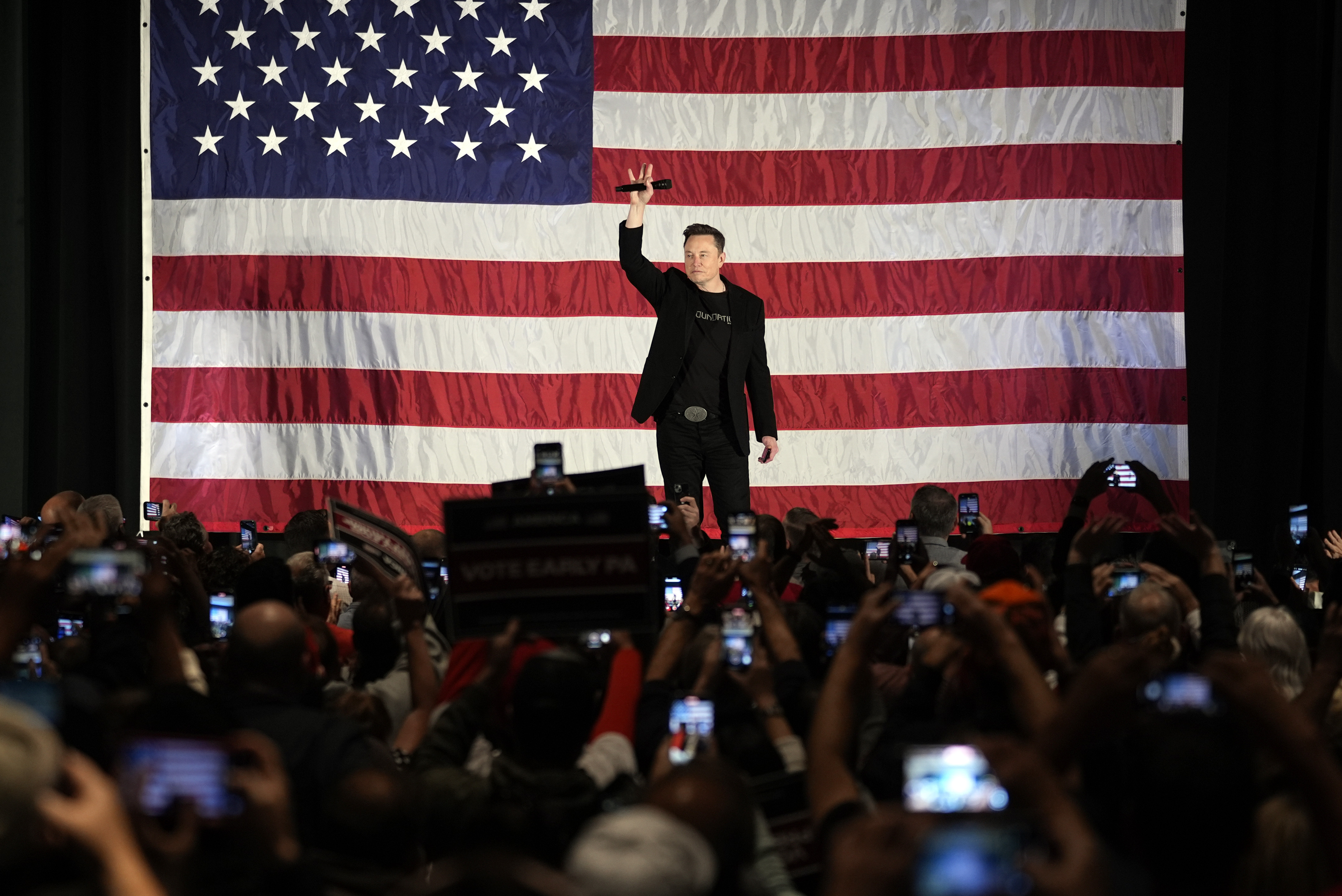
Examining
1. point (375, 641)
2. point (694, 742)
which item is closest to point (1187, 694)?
point (694, 742)

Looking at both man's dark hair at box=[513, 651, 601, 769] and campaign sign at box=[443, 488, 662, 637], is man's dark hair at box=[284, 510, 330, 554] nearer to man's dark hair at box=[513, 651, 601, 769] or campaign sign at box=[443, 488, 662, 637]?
campaign sign at box=[443, 488, 662, 637]

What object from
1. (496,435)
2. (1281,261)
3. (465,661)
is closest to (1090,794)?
(465,661)

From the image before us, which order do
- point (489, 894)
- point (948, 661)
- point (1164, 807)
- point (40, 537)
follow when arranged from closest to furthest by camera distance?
1. point (489, 894)
2. point (1164, 807)
3. point (948, 661)
4. point (40, 537)

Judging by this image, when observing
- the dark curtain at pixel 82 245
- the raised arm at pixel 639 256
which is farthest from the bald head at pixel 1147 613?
the dark curtain at pixel 82 245

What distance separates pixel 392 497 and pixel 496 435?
65 centimetres

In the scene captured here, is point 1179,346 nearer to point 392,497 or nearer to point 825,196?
point 825,196

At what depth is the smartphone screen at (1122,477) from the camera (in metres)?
4.37

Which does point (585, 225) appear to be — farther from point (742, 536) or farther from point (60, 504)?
point (742, 536)

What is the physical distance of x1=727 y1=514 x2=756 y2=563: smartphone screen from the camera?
11.5 feet

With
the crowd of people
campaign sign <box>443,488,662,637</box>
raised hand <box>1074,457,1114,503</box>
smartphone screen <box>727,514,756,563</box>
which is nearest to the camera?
the crowd of people

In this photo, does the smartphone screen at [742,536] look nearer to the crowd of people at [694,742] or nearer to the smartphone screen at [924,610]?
the crowd of people at [694,742]

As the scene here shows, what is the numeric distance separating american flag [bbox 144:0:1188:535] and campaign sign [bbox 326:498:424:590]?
439 centimetres

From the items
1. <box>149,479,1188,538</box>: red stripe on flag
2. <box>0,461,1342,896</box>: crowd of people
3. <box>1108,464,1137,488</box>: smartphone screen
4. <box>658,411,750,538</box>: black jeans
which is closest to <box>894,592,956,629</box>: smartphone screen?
<box>0,461,1342,896</box>: crowd of people

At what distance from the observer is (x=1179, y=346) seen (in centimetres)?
765
